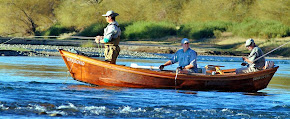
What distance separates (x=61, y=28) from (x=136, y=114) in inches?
1590

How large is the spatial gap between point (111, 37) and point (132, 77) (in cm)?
109

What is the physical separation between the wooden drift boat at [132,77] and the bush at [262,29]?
81.5 ft

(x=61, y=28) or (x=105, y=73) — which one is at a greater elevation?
(x=61, y=28)

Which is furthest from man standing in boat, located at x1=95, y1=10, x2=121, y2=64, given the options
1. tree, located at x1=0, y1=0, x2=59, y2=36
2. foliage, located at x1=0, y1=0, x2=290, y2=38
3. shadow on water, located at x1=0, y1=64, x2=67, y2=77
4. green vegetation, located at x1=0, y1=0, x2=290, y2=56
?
tree, located at x1=0, y1=0, x2=59, y2=36

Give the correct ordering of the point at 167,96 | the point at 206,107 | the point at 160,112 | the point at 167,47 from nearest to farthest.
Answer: the point at 160,112 < the point at 206,107 < the point at 167,96 < the point at 167,47

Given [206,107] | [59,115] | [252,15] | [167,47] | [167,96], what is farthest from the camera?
[252,15]

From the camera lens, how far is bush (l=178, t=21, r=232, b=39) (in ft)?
135

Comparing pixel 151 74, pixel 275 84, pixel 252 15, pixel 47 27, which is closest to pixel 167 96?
pixel 151 74

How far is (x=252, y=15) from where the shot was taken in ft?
150

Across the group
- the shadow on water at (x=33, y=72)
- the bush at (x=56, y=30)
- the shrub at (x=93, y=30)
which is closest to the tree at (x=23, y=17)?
the bush at (x=56, y=30)

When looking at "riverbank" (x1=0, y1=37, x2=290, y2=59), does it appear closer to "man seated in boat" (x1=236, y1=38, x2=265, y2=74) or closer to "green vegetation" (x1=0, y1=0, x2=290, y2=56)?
"green vegetation" (x1=0, y1=0, x2=290, y2=56)

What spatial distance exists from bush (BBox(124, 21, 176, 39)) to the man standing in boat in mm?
30253

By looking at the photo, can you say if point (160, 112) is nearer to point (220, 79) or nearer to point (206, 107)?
point (206, 107)

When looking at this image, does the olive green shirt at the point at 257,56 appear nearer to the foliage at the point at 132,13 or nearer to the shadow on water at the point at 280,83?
the shadow on water at the point at 280,83
